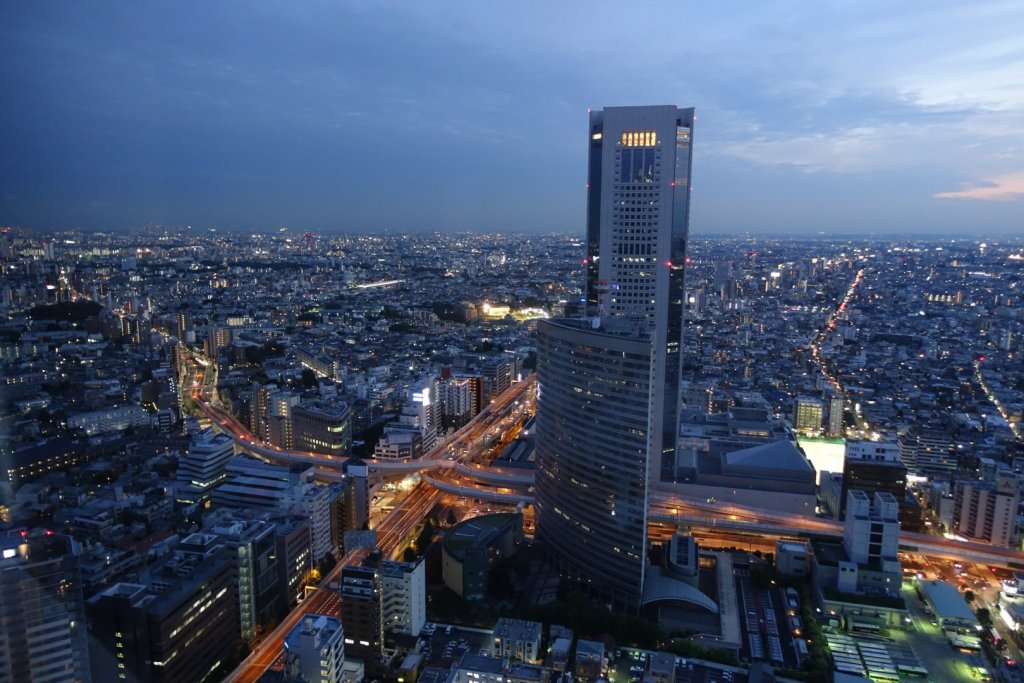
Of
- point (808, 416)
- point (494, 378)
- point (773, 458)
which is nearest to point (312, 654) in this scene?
point (773, 458)

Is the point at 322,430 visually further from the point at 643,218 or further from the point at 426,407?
the point at 643,218

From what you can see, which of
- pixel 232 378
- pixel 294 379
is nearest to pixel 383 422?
pixel 294 379

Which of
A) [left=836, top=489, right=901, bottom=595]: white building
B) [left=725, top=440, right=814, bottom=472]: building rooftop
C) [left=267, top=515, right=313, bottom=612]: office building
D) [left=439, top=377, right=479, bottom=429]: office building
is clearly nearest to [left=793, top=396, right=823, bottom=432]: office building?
[left=725, top=440, right=814, bottom=472]: building rooftop

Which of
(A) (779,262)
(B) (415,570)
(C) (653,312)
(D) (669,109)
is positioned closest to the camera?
(B) (415,570)

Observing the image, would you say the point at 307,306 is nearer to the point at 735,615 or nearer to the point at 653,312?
the point at 653,312

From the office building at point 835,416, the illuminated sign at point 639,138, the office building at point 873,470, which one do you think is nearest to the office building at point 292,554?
the illuminated sign at point 639,138
